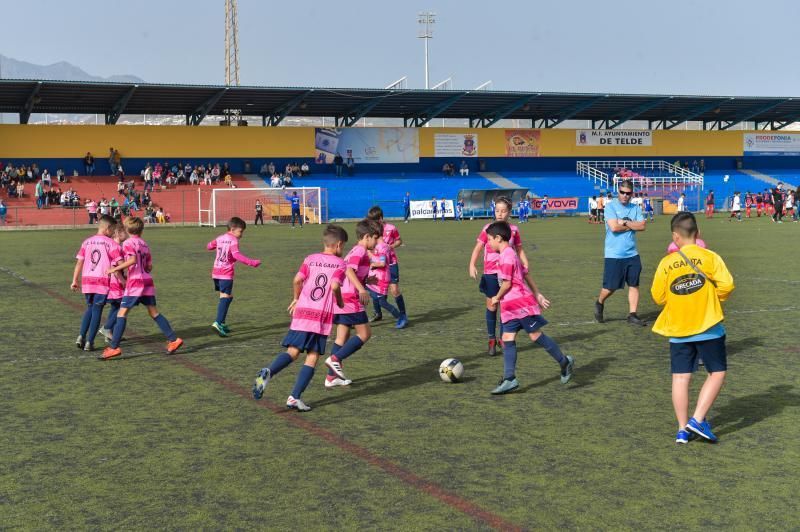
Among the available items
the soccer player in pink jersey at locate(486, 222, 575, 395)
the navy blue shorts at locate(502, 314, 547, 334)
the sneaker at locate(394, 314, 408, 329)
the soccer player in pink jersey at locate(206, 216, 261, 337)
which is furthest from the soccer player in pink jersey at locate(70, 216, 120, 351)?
the navy blue shorts at locate(502, 314, 547, 334)

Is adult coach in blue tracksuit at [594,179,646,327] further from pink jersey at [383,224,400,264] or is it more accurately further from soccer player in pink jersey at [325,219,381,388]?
soccer player in pink jersey at [325,219,381,388]

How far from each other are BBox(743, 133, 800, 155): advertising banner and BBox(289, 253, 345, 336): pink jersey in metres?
73.3

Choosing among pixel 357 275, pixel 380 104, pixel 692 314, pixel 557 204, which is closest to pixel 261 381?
pixel 357 275

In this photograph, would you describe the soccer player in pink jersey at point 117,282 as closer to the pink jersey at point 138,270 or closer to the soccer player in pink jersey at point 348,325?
the pink jersey at point 138,270

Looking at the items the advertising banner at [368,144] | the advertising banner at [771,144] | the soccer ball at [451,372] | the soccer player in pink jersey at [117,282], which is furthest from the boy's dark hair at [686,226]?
the advertising banner at [771,144]

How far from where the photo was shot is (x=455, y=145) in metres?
66.4

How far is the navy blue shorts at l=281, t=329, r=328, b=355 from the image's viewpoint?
316 inches

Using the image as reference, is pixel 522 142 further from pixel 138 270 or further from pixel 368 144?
pixel 138 270

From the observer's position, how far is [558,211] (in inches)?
2367

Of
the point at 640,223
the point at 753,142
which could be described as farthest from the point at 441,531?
the point at 753,142

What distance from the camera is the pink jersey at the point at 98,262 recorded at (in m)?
11.1

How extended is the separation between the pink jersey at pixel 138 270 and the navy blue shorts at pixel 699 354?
20.6 feet

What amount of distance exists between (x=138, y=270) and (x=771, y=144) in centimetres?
7408

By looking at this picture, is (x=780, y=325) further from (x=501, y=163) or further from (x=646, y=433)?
(x=501, y=163)
